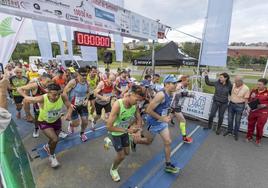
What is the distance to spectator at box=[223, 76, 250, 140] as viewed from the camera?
17.8ft

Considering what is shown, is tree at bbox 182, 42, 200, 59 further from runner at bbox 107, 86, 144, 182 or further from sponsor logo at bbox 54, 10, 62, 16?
runner at bbox 107, 86, 144, 182

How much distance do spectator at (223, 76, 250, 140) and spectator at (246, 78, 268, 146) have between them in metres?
0.21

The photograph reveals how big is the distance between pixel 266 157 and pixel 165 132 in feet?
9.93

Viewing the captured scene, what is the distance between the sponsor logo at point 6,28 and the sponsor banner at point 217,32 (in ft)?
22.8

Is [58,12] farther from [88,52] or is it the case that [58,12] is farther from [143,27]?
[88,52]

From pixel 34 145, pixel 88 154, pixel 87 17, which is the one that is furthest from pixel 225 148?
pixel 87 17

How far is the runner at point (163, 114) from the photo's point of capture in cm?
352

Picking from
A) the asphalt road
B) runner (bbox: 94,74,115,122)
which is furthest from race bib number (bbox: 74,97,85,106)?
the asphalt road

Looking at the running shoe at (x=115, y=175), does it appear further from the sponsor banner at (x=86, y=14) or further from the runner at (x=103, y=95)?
the sponsor banner at (x=86, y=14)

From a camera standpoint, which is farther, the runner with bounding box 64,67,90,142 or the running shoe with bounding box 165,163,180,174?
the runner with bounding box 64,67,90,142

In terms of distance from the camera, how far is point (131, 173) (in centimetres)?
377

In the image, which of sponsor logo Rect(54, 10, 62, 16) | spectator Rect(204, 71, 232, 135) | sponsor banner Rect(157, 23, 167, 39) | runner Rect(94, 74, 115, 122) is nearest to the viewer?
sponsor logo Rect(54, 10, 62, 16)

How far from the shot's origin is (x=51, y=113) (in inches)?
144

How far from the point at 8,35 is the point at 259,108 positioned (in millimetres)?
6954
